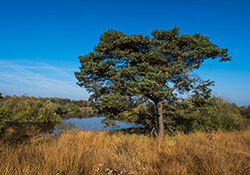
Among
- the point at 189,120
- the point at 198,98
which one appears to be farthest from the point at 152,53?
the point at 189,120

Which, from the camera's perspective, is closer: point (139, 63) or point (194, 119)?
point (139, 63)

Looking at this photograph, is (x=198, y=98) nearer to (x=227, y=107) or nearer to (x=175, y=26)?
(x=175, y=26)

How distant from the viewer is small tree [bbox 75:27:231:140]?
774 centimetres

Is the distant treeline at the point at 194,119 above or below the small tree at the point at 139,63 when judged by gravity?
below

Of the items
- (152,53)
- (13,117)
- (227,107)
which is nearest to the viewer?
(152,53)

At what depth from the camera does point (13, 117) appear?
2127 cm

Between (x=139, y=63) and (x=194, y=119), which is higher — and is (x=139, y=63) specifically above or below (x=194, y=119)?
above

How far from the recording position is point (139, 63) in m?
8.25

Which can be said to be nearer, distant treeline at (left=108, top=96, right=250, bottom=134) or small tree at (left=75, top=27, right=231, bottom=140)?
small tree at (left=75, top=27, right=231, bottom=140)

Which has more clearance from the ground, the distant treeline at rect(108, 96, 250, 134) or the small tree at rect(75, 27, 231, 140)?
the small tree at rect(75, 27, 231, 140)

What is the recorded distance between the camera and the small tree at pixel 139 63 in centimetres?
774

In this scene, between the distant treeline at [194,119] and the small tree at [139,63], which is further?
the distant treeline at [194,119]

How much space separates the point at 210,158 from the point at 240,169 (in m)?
0.59

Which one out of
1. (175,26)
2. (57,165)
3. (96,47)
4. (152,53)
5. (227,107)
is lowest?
(57,165)
